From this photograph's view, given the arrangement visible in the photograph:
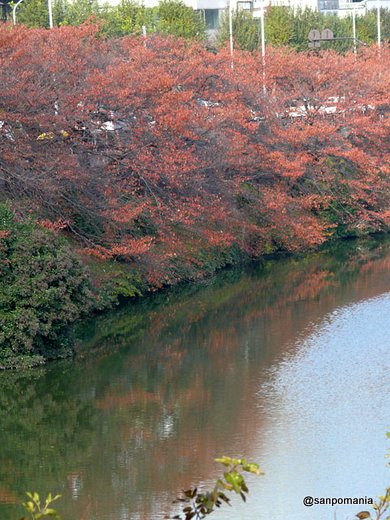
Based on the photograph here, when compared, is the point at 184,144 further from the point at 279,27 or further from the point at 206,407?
the point at 279,27

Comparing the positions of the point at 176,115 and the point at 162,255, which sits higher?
the point at 176,115

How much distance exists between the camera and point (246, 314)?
25.0 m

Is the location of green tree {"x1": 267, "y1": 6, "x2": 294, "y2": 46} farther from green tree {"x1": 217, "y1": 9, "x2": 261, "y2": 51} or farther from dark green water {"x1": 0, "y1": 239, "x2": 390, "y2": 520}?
dark green water {"x1": 0, "y1": 239, "x2": 390, "y2": 520}

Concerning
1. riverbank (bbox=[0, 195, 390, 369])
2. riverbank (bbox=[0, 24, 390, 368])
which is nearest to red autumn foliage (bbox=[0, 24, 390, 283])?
riverbank (bbox=[0, 24, 390, 368])

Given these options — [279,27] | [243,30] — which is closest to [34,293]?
[243,30]

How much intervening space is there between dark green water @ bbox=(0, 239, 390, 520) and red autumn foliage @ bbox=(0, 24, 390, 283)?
2541mm

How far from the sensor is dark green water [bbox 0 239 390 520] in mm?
12977

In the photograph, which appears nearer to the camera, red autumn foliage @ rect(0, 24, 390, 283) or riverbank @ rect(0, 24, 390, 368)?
riverbank @ rect(0, 24, 390, 368)

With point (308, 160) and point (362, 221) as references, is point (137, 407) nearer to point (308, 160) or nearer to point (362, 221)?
point (308, 160)

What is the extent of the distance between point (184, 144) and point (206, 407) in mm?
12453

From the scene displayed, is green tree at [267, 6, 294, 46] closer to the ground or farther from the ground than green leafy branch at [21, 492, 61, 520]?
farther from the ground

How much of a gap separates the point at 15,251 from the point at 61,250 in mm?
947

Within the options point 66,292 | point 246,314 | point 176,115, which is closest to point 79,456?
point 66,292

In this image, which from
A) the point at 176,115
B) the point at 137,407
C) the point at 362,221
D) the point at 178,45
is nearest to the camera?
the point at 137,407
